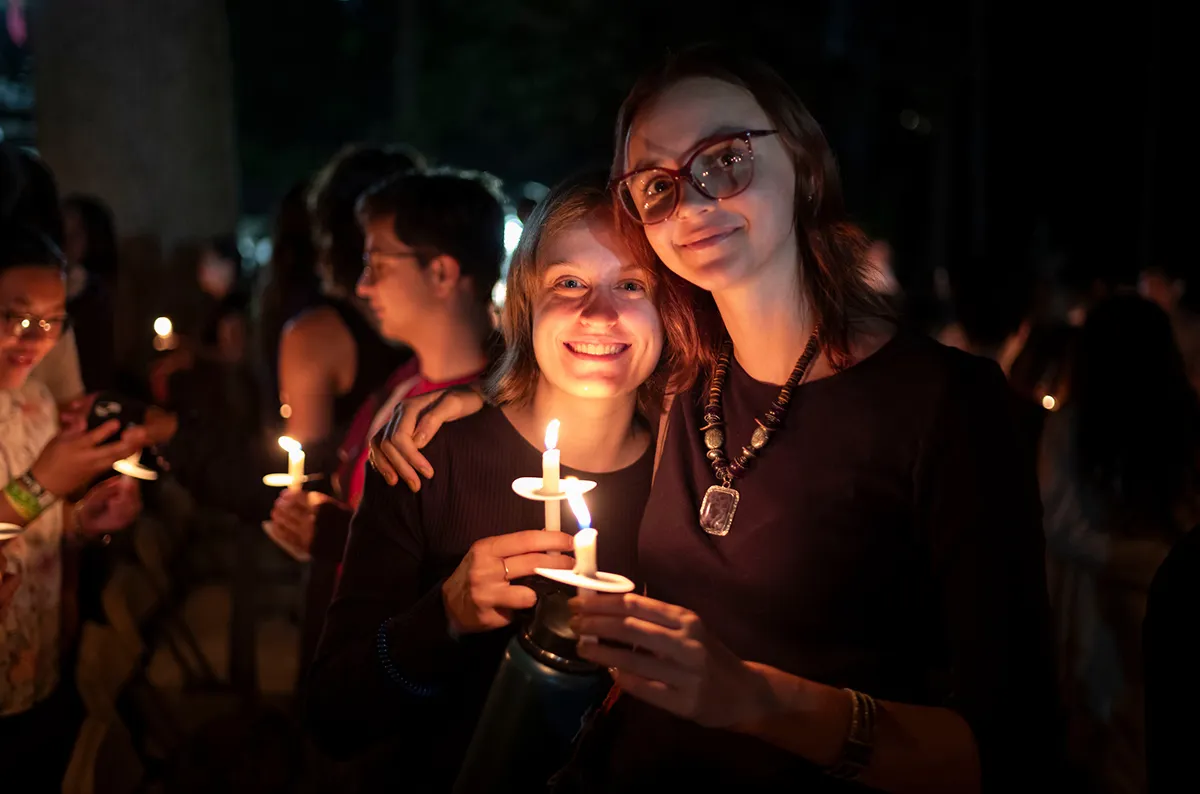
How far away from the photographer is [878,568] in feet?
6.04

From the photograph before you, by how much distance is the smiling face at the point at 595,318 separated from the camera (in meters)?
2.18

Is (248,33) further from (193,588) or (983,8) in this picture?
(193,588)

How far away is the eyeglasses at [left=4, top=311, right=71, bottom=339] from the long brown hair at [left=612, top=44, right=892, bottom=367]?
5.23ft

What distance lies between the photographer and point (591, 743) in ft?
6.60

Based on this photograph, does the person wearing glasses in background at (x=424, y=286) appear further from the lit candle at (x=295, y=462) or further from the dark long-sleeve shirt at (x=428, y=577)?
the dark long-sleeve shirt at (x=428, y=577)

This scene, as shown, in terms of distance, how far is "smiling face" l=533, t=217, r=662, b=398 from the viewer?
2176 mm

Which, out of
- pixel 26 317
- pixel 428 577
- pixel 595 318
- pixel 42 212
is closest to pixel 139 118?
pixel 42 212

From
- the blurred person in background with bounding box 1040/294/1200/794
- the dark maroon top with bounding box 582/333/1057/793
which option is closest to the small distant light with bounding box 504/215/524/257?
the dark maroon top with bounding box 582/333/1057/793

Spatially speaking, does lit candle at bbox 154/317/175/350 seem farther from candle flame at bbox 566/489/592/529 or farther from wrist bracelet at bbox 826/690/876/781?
wrist bracelet at bbox 826/690/876/781

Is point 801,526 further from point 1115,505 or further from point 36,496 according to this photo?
point 1115,505

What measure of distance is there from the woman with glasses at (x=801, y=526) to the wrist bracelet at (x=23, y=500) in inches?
64.0

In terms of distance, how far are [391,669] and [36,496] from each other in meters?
1.25

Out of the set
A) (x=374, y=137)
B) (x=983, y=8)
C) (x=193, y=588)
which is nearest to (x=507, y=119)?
(x=374, y=137)

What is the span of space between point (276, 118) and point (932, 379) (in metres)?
33.1
